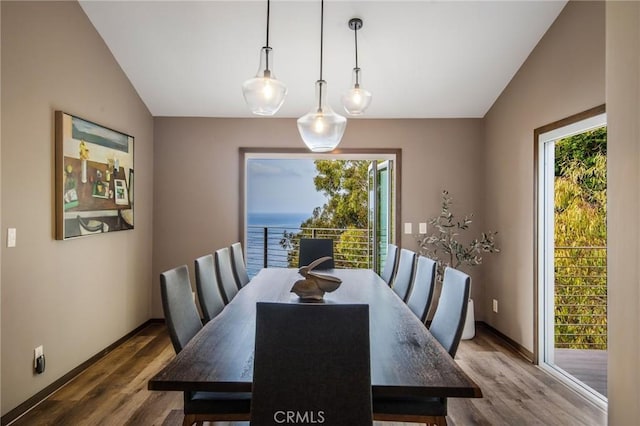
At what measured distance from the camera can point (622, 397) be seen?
1.80m

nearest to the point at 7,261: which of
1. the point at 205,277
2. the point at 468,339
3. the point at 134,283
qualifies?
the point at 205,277

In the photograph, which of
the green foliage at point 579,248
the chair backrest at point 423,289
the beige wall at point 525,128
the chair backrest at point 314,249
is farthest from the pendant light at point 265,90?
the green foliage at point 579,248

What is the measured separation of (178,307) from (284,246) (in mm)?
4487

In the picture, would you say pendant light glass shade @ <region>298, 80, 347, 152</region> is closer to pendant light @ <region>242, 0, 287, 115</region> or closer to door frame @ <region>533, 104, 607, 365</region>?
pendant light @ <region>242, 0, 287, 115</region>

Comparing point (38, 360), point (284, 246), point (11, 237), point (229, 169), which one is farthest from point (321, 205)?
point (11, 237)

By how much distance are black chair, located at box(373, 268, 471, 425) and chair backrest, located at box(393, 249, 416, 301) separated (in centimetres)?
70

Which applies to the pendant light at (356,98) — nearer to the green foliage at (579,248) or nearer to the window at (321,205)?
the window at (321,205)

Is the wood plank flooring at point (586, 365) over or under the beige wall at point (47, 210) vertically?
under

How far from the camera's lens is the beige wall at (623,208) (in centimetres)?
173

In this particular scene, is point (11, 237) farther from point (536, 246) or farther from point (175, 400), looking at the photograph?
point (536, 246)

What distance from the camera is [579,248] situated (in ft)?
10.7

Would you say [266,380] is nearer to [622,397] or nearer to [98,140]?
[622,397]

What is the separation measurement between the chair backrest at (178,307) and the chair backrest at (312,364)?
768 millimetres

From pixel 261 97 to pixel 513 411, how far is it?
2.51m
